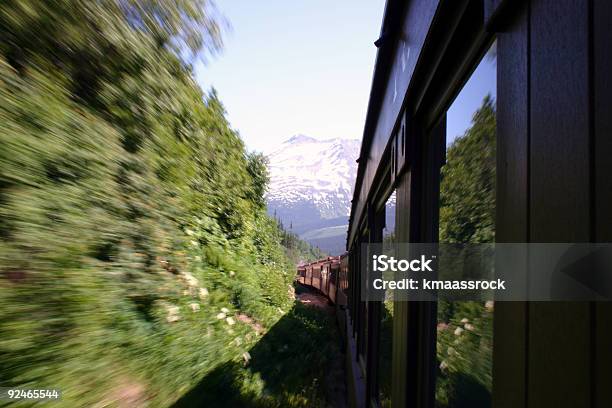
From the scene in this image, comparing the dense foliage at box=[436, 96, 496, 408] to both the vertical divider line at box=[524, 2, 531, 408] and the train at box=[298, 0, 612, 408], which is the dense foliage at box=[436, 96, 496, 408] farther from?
the vertical divider line at box=[524, 2, 531, 408]

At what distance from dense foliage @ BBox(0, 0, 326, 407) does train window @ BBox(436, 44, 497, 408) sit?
179 centimetres

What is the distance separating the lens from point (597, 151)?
50 cm

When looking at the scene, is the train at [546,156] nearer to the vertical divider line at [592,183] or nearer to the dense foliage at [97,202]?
the vertical divider line at [592,183]

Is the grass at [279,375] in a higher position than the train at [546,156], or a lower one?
lower

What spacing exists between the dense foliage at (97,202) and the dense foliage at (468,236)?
70.3 inches

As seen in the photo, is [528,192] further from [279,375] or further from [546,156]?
[279,375]

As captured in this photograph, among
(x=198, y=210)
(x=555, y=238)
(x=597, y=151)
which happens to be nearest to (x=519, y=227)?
(x=555, y=238)

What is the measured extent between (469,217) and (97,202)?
2046 mm

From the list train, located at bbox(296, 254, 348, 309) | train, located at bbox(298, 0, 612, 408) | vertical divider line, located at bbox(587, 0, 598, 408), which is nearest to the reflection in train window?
train, located at bbox(298, 0, 612, 408)

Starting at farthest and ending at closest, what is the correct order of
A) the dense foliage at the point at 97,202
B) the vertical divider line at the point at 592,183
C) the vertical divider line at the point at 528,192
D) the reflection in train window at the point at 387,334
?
the reflection in train window at the point at 387,334 → the dense foliage at the point at 97,202 → the vertical divider line at the point at 528,192 → the vertical divider line at the point at 592,183

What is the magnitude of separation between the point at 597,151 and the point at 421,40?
1102mm

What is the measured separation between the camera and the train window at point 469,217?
3.26 feet

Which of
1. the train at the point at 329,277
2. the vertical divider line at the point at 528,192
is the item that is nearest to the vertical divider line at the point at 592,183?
the vertical divider line at the point at 528,192

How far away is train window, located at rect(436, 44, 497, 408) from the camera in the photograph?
99 centimetres
